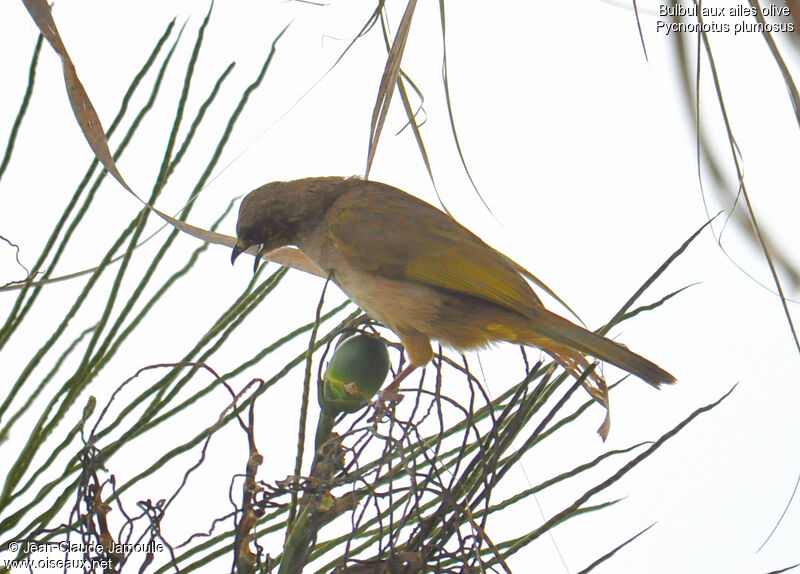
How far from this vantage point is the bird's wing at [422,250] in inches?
113

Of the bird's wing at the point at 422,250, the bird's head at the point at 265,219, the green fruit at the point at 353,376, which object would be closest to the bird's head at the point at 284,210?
the bird's head at the point at 265,219

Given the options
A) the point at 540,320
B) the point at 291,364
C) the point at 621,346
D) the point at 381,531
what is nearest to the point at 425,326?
the point at 540,320

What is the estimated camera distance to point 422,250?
2.98m

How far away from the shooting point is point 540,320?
2707 millimetres

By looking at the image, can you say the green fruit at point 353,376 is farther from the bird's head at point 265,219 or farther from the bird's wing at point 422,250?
the bird's head at point 265,219

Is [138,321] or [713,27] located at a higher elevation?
[713,27]

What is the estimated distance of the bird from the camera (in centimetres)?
280

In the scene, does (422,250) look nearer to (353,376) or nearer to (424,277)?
(424,277)

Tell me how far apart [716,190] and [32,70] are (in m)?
1.46

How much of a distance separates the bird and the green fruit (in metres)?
0.94

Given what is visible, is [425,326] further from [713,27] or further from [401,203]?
[713,27]

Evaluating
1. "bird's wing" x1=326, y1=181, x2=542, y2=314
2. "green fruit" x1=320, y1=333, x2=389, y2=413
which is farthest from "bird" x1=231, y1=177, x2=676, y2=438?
"green fruit" x1=320, y1=333, x2=389, y2=413

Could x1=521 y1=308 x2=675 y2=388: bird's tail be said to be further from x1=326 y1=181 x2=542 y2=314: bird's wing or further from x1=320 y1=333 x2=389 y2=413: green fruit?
x1=320 y1=333 x2=389 y2=413: green fruit

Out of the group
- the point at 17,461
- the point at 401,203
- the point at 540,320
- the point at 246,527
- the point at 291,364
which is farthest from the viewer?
the point at 401,203
